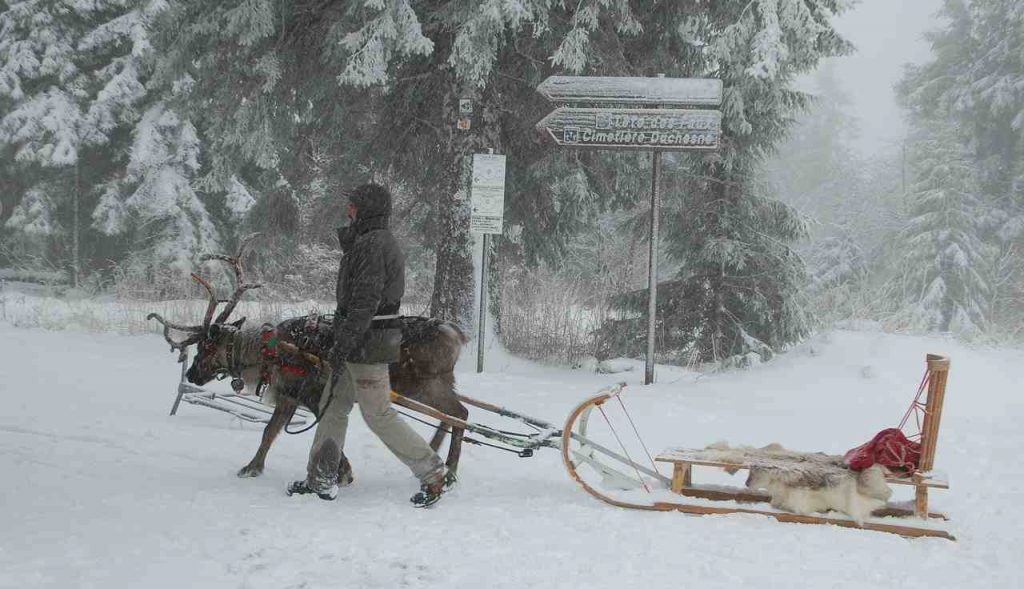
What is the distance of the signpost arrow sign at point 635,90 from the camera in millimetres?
8945

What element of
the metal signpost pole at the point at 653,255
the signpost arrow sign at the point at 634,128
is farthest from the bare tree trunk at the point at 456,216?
the metal signpost pole at the point at 653,255

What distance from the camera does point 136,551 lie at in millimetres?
4066

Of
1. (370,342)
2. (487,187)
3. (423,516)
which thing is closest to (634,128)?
(487,187)

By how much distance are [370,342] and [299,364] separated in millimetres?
769

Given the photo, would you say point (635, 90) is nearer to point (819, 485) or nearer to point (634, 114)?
point (634, 114)

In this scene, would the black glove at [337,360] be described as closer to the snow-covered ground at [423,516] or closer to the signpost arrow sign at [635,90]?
the snow-covered ground at [423,516]

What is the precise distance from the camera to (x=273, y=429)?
18.6 ft

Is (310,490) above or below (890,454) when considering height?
below

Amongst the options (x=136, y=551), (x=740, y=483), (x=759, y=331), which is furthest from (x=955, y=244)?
(x=136, y=551)

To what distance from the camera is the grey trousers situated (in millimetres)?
5047

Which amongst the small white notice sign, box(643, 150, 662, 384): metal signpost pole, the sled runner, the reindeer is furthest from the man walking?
box(643, 150, 662, 384): metal signpost pole

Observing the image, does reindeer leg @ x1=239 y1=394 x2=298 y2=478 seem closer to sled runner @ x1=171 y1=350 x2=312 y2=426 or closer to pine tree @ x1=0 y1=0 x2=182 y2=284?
sled runner @ x1=171 y1=350 x2=312 y2=426

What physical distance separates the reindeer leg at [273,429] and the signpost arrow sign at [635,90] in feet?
16.6

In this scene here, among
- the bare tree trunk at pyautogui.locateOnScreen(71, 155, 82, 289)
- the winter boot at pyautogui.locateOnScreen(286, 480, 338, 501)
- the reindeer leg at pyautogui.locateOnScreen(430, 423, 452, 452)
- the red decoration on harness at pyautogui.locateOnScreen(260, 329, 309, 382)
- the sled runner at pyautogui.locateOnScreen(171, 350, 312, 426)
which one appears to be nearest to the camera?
the winter boot at pyautogui.locateOnScreen(286, 480, 338, 501)
